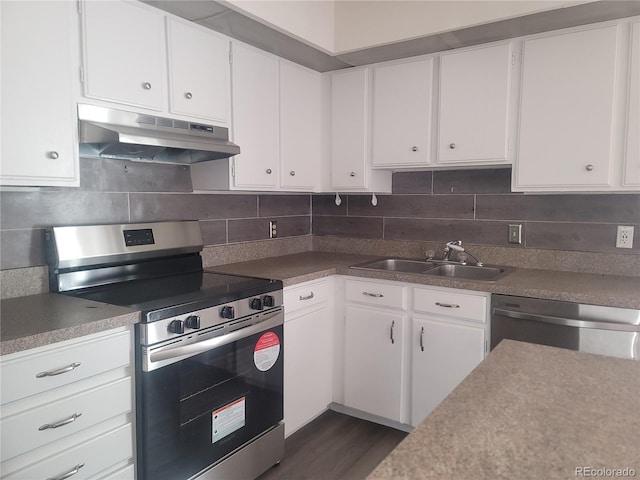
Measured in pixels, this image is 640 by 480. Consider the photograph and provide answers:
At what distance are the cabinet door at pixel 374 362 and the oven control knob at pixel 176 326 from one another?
49.1 inches

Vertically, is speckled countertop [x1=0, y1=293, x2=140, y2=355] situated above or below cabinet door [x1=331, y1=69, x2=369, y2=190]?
below

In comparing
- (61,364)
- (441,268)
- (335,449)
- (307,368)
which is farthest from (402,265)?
(61,364)

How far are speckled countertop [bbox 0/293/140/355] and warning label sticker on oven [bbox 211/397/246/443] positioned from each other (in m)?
0.61

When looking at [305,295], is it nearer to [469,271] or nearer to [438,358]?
[438,358]

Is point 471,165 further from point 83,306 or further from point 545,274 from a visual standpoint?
point 83,306

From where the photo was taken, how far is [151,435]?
1662 mm

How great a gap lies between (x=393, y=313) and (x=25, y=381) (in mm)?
1807

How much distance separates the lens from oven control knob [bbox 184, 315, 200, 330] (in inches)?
69.1

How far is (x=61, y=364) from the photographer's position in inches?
56.4

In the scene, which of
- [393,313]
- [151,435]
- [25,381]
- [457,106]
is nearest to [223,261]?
[393,313]

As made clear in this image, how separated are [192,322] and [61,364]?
47 cm

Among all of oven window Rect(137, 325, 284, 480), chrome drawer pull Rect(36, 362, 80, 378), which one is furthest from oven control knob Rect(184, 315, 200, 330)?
chrome drawer pull Rect(36, 362, 80, 378)

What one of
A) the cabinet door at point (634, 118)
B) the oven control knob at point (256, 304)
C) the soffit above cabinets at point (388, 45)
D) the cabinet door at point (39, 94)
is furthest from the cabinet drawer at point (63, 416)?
the cabinet door at point (634, 118)

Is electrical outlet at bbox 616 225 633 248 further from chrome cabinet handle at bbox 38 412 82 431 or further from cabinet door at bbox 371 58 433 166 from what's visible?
chrome cabinet handle at bbox 38 412 82 431
